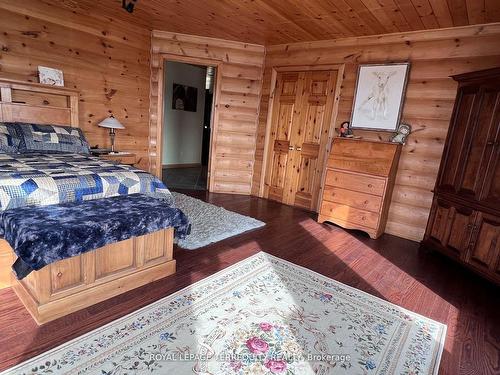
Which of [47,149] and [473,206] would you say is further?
[47,149]

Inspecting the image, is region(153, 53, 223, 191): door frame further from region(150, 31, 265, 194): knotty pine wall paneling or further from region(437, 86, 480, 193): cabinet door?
region(437, 86, 480, 193): cabinet door

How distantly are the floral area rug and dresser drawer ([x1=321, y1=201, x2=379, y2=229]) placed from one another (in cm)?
148

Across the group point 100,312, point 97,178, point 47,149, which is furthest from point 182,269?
point 47,149

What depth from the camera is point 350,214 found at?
147 inches

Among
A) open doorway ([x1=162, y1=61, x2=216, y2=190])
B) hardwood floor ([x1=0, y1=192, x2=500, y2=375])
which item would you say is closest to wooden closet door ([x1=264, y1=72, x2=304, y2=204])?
hardwood floor ([x1=0, y1=192, x2=500, y2=375])

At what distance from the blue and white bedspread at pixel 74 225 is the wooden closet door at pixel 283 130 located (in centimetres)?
283

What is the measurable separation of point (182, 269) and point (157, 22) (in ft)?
11.6

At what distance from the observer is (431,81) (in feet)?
11.4

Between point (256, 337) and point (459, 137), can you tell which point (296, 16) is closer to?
point (459, 137)

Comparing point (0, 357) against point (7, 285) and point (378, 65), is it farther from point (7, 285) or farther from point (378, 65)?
point (378, 65)

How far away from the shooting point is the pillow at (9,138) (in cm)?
280

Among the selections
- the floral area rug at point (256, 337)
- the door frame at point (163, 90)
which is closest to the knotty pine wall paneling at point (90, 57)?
the door frame at point (163, 90)

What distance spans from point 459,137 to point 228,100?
130 inches

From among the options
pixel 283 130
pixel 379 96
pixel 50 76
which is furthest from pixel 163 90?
pixel 379 96
